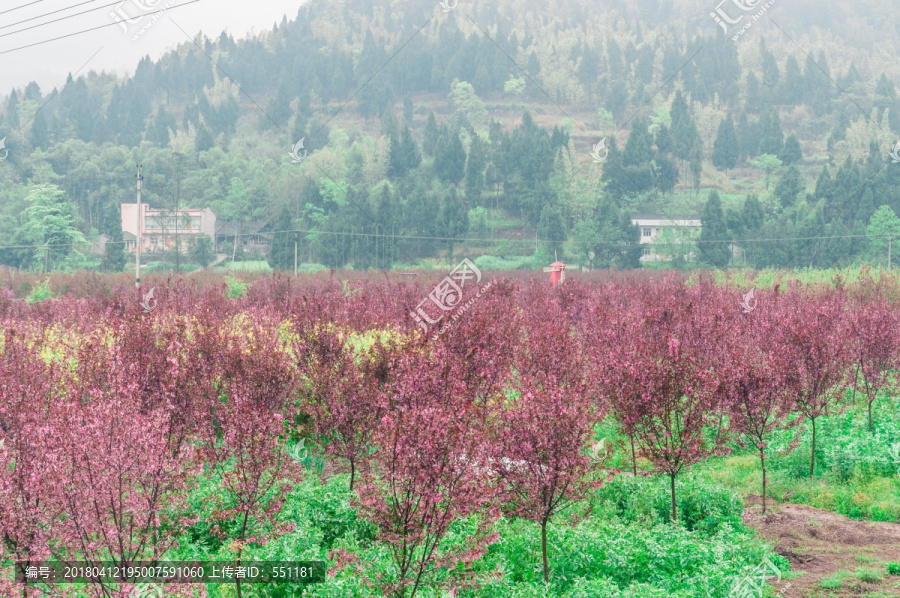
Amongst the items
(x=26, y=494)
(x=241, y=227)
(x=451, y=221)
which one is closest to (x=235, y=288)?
(x=26, y=494)

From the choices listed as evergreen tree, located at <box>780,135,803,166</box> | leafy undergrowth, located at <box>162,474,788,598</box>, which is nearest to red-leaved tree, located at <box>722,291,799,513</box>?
leafy undergrowth, located at <box>162,474,788,598</box>

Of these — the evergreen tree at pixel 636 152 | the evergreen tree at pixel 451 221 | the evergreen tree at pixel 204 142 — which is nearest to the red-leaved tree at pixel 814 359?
the evergreen tree at pixel 451 221

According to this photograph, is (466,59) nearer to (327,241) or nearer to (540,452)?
(327,241)

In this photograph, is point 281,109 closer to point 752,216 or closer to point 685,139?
point 685,139

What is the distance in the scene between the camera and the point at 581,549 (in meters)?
6.69

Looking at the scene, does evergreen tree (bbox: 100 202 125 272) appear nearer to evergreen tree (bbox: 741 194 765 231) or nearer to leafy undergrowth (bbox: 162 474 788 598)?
evergreen tree (bbox: 741 194 765 231)

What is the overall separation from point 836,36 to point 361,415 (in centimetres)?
19171

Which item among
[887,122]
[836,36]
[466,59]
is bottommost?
[887,122]

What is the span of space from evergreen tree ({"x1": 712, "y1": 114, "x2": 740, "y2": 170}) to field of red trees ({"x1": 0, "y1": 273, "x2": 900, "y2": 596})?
257 feet

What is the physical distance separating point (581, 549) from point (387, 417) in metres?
2.91

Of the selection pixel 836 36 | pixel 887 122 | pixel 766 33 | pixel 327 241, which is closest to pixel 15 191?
pixel 327 241

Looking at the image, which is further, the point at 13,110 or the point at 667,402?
the point at 13,110

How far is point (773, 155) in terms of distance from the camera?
8056 cm

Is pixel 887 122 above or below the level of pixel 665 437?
above
